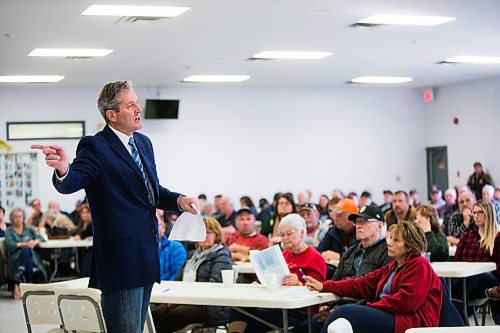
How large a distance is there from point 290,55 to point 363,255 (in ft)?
25.8

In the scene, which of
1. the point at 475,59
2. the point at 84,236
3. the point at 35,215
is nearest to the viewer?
the point at 84,236

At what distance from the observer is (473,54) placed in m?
14.5

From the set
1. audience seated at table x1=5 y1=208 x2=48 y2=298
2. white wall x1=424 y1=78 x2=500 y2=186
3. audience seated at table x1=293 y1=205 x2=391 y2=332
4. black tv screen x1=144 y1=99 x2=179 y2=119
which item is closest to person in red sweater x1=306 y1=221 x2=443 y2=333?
audience seated at table x1=293 y1=205 x2=391 y2=332

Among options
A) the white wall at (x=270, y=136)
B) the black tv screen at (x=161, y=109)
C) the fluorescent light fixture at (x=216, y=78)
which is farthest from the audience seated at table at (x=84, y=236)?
the black tv screen at (x=161, y=109)

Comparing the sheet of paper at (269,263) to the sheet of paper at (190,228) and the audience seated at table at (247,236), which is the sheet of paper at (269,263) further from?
the audience seated at table at (247,236)

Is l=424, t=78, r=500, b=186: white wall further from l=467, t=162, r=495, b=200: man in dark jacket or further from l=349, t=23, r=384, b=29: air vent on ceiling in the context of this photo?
l=349, t=23, r=384, b=29: air vent on ceiling

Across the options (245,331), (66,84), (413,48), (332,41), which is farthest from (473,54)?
(245,331)

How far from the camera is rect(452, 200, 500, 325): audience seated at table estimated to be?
728 centimetres

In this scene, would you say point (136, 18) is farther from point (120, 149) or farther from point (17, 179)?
point (17, 179)

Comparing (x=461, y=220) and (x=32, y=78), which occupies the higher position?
(x=32, y=78)

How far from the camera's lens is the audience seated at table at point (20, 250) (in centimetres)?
1285

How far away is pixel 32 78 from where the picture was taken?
1543 centimetres

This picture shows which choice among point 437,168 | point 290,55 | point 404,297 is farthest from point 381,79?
point 404,297

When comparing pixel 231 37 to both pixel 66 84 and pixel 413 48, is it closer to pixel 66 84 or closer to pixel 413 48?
pixel 413 48
